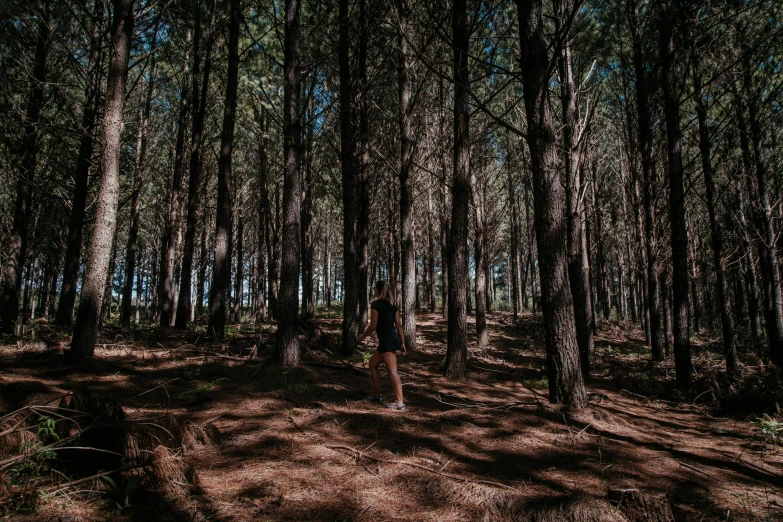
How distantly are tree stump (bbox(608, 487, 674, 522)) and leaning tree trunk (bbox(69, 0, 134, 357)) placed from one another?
7.41m

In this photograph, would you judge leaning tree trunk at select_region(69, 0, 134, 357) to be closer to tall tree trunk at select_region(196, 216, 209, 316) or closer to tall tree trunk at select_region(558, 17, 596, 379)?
tall tree trunk at select_region(558, 17, 596, 379)

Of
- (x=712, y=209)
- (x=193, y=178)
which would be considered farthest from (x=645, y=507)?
(x=193, y=178)

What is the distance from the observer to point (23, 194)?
419 inches

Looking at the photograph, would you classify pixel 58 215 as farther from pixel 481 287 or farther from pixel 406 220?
pixel 481 287

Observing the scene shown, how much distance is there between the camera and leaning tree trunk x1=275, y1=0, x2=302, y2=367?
23.9 feet

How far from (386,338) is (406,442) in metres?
1.55

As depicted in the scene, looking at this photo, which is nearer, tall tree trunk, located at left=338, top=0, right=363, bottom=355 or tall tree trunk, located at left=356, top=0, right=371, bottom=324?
tall tree trunk, located at left=338, top=0, right=363, bottom=355

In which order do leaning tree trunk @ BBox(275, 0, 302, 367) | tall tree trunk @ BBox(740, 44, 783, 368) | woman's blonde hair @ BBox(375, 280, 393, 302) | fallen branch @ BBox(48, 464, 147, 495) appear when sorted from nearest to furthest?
fallen branch @ BBox(48, 464, 147, 495) < woman's blonde hair @ BBox(375, 280, 393, 302) < leaning tree trunk @ BBox(275, 0, 302, 367) < tall tree trunk @ BBox(740, 44, 783, 368)

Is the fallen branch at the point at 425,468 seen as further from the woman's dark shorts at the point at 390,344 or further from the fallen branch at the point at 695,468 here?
the fallen branch at the point at 695,468

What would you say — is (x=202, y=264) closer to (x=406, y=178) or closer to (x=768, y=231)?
(x=406, y=178)

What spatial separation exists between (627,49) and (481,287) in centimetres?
906

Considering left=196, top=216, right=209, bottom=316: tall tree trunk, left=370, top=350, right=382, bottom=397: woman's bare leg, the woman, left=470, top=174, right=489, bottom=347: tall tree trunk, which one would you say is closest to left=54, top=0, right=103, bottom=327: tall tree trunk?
left=196, top=216, right=209, bottom=316: tall tree trunk

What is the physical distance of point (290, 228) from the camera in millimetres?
7266

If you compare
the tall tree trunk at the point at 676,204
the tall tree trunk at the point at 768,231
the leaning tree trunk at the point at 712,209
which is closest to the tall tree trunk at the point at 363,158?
the tall tree trunk at the point at 676,204
